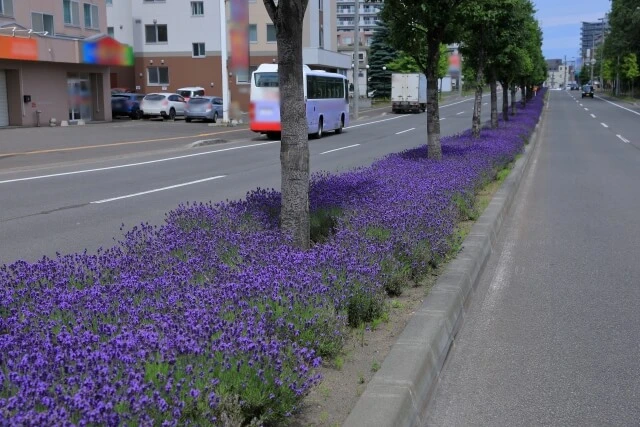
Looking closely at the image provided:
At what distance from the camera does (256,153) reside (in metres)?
23.6

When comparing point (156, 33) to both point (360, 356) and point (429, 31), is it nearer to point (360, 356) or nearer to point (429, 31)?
point (429, 31)

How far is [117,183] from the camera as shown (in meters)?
15.4

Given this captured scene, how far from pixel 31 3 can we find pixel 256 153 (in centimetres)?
1779

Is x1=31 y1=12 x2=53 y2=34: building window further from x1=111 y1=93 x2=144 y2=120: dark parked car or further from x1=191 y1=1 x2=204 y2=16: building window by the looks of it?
x1=191 y1=1 x2=204 y2=16: building window

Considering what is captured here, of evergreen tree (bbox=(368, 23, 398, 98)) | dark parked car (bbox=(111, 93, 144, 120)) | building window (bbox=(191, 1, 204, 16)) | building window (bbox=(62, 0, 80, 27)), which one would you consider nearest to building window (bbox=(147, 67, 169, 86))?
building window (bbox=(191, 1, 204, 16))

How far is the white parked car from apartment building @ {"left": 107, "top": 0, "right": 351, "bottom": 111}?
41.6 ft

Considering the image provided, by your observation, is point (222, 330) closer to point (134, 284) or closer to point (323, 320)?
point (323, 320)

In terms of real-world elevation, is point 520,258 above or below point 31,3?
below

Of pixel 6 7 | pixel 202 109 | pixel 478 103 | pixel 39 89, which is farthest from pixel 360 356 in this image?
pixel 202 109

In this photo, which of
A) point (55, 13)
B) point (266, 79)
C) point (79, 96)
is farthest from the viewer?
point (79, 96)

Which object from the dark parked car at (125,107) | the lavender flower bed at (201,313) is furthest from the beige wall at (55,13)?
the lavender flower bed at (201,313)

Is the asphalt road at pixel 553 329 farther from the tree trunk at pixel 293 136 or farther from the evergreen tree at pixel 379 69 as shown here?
the evergreen tree at pixel 379 69

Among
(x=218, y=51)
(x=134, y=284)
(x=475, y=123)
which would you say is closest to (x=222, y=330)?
(x=134, y=284)

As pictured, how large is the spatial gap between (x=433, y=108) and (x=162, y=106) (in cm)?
3112
